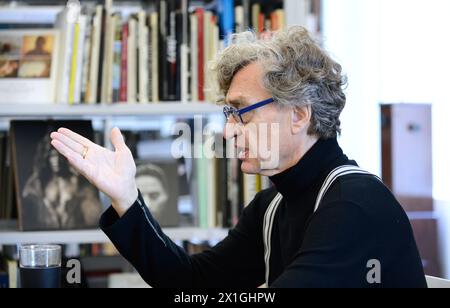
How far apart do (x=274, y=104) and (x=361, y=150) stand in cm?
120

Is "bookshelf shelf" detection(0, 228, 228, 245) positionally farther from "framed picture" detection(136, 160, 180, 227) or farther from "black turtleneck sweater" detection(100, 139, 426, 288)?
"black turtleneck sweater" detection(100, 139, 426, 288)

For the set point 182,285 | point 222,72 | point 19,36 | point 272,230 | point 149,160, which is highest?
point 19,36

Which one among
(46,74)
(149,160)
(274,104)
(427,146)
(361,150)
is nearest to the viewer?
(274,104)

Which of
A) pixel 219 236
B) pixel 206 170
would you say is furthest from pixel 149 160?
pixel 219 236

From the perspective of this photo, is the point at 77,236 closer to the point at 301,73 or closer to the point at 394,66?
the point at 301,73

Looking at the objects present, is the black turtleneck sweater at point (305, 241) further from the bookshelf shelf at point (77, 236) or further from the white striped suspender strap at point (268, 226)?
the bookshelf shelf at point (77, 236)

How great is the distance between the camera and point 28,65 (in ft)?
6.33

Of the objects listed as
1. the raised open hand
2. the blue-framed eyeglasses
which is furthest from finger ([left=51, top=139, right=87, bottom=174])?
the blue-framed eyeglasses

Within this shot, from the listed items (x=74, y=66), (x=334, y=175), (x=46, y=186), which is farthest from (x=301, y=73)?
(x=46, y=186)

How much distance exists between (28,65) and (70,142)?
34.2 inches

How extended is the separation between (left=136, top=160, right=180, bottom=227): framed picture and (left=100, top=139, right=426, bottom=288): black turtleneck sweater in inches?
17.1

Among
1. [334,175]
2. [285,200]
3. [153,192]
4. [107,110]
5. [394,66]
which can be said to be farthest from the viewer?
[394,66]
